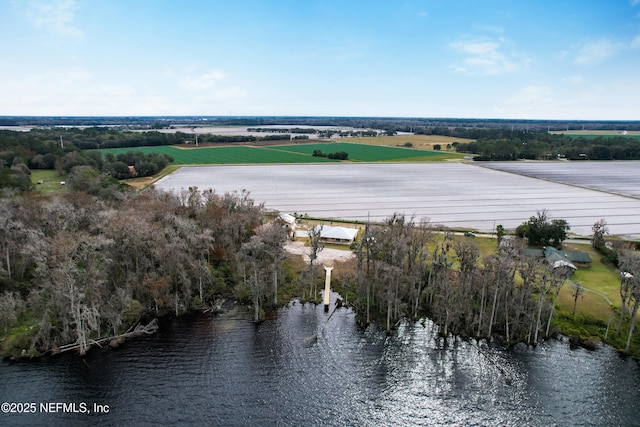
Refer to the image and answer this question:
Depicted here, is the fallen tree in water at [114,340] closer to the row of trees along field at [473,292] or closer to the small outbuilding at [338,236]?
the row of trees along field at [473,292]

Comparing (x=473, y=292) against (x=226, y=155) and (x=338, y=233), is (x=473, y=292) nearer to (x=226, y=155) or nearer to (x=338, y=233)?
(x=338, y=233)

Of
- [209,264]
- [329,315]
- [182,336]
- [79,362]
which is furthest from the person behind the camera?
[209,264]

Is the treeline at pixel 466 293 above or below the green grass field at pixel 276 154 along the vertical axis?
below

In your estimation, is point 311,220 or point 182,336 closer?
point 182,336

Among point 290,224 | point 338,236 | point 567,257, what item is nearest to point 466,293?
point 567,257

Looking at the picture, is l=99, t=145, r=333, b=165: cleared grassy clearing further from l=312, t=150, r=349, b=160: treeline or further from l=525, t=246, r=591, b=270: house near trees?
l=525, t=246, r=591, b=270: house near trees

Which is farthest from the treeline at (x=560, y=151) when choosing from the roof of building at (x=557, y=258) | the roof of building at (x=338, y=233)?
the roof of building at (x=338, y=233)

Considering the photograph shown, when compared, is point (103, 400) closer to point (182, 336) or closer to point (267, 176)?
point (182, 336)

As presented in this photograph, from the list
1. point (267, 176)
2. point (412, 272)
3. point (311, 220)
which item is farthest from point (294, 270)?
point (267, 176)
